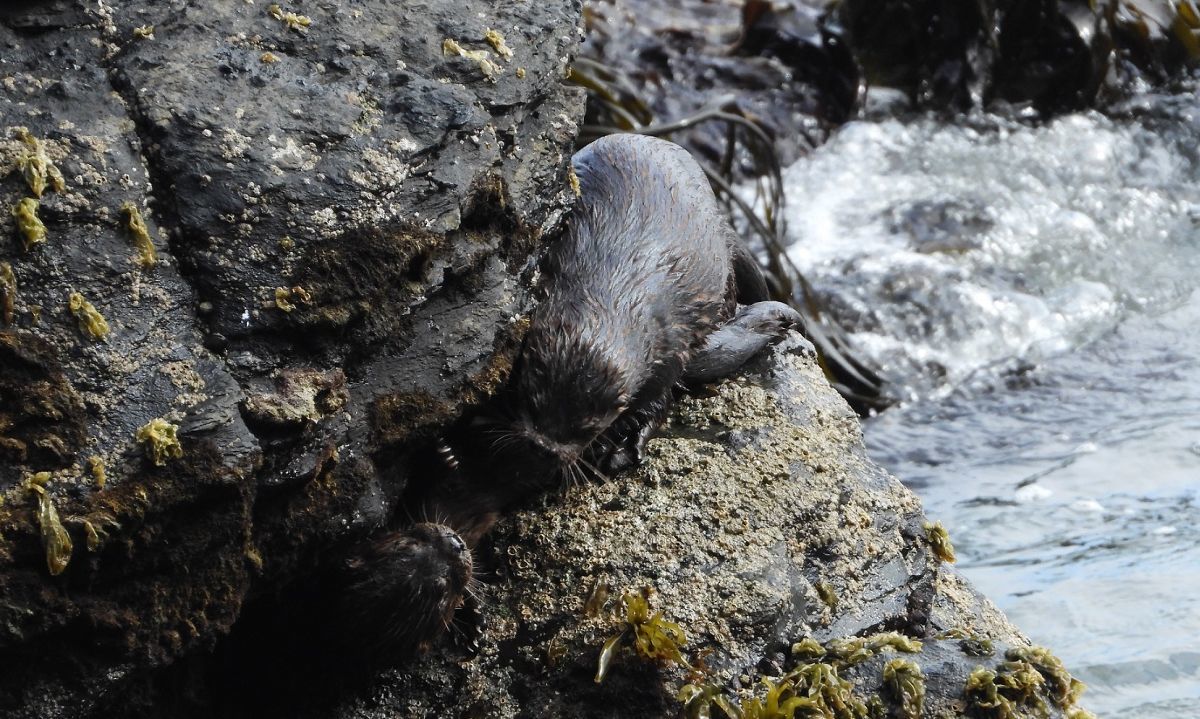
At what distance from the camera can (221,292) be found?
3.33 meters

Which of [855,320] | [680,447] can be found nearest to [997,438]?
[855,320]

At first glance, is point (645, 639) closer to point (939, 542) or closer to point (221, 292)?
point (939, 542)

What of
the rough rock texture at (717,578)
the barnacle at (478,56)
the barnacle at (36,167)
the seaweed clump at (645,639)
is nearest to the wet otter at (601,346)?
the rough rock texture at (717,578)

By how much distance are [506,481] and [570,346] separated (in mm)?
551

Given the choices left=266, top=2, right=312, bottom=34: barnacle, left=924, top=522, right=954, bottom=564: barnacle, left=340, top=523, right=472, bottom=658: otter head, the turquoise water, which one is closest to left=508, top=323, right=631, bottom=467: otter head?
left=340, top=523, right=472, bottom=658: otter head

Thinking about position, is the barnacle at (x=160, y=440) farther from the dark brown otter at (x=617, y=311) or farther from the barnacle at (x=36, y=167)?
the dark brown otter at (x=617, y=311)

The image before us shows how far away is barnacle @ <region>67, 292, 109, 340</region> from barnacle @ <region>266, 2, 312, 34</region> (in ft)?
3.49

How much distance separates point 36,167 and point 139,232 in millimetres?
265

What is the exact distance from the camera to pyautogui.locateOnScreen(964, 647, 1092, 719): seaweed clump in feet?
12.9

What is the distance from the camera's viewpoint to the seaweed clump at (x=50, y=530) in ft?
9.64

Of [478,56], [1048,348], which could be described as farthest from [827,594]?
[1048,348]

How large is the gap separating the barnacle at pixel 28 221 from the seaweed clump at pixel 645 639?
1.87 meters

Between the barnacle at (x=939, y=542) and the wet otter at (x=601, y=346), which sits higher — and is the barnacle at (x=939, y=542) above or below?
below

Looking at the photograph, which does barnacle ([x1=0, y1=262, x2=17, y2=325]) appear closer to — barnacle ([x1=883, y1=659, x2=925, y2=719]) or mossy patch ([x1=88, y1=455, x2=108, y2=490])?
mossy patch ([x1=88, y1=455, x2=108, y2=490])
